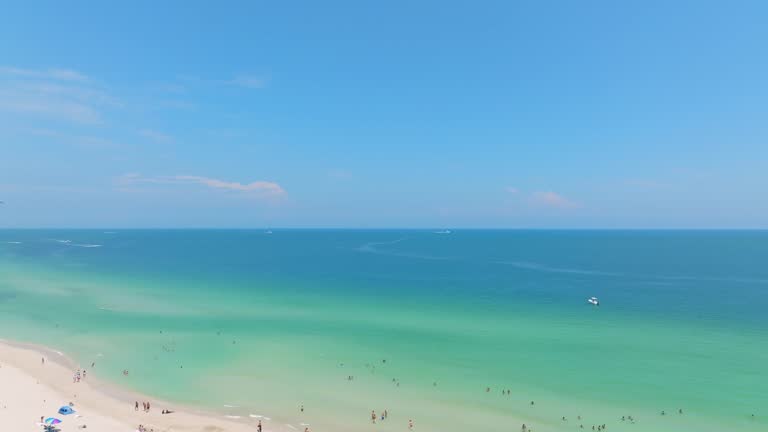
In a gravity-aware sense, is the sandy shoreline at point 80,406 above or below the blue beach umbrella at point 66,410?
below

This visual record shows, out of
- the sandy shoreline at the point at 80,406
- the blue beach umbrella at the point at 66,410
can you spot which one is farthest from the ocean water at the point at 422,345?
the blue beach umbrella at the point at 66,410

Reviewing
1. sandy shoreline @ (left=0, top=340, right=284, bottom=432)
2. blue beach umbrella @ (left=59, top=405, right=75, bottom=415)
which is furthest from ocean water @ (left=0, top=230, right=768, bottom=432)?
blue beach umbrella @ (left=59, top=405, right=75, bottom=415)

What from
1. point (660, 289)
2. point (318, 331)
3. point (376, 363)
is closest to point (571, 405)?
point (376, 363)

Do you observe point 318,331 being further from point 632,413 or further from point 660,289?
point 660,289

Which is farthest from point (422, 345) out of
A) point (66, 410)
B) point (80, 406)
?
point (66, 410)

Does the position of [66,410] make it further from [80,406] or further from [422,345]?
[422,345]

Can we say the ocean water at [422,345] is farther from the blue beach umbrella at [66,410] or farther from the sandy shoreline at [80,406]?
the blue beach umbrella at [66,410]
